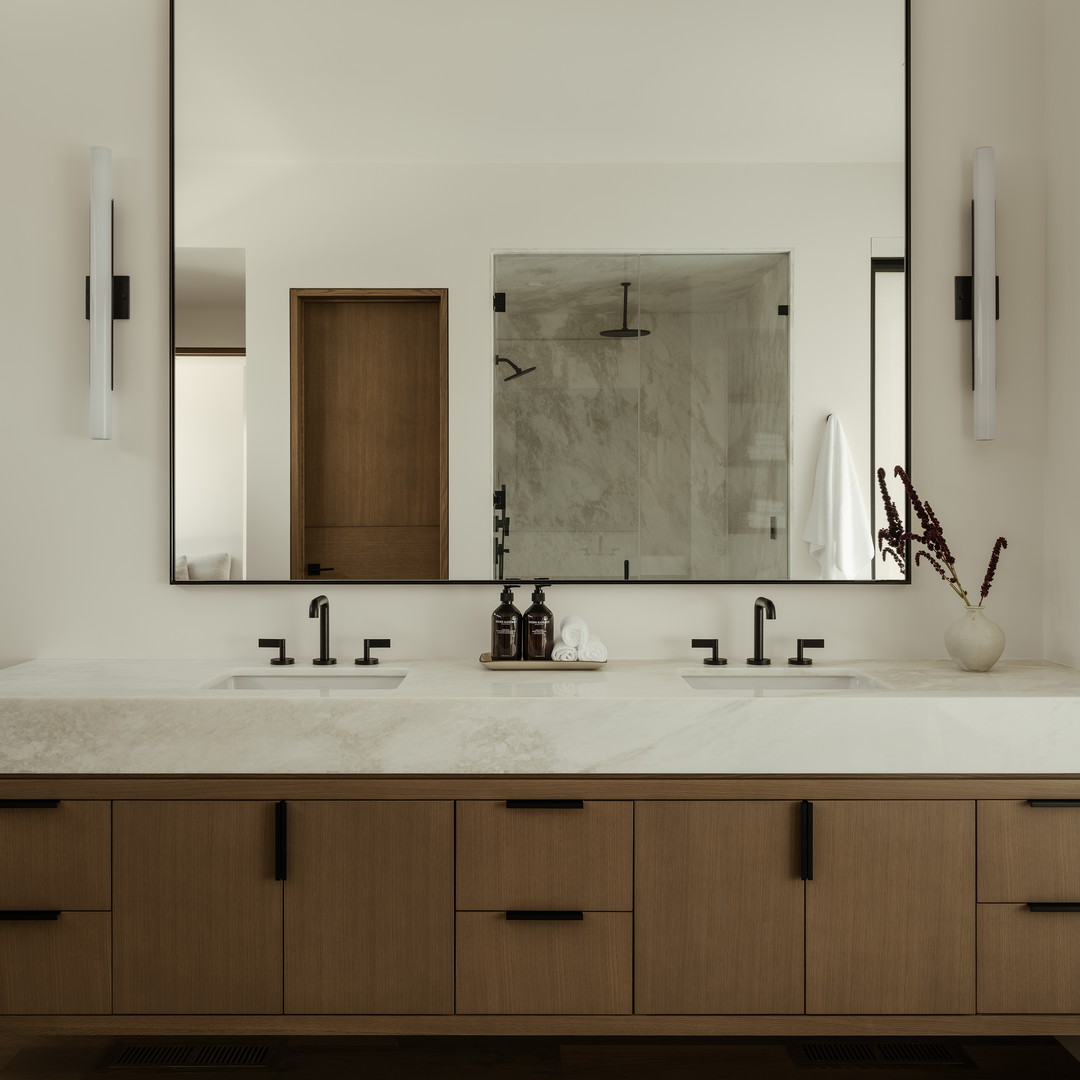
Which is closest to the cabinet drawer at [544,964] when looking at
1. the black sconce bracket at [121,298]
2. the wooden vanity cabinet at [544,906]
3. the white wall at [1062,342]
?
the wooden vanity cabinet at [544,906]

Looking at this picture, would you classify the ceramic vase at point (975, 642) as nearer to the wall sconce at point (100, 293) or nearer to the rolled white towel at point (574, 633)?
the rolled white towel at point (574, 633)

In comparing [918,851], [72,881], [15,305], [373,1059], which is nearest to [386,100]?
[15,305]

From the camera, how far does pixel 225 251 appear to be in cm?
227

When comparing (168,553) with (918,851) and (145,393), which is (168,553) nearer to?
(145,393)

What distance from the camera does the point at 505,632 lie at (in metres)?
2.12

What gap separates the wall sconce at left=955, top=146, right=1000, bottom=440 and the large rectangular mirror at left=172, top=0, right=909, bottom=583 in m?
0.17

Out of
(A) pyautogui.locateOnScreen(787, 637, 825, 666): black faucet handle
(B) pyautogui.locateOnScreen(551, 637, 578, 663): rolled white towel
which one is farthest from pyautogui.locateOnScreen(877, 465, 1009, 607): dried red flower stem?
(B) pyautogui.locateOnScreen(551, 637, 578, 663): rolled white towel

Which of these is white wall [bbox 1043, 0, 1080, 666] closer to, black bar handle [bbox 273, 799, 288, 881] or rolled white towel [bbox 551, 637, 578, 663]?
rolled white towel [bbox 551, 637, 578, 663]

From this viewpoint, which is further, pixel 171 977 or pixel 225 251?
pixel 225 251

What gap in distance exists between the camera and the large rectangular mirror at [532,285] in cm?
225

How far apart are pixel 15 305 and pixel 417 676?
138cm

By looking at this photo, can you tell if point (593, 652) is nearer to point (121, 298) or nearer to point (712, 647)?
point (712, 647)

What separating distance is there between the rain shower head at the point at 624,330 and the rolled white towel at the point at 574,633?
71cm

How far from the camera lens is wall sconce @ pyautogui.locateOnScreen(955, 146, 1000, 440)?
222 cm
